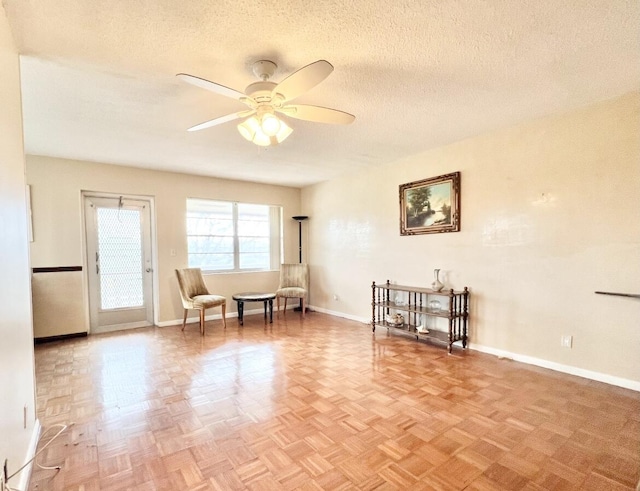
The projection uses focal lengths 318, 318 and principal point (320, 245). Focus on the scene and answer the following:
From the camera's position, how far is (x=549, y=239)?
122 inches

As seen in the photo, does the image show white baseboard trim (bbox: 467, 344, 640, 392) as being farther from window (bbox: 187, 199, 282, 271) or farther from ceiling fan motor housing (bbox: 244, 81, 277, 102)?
window (bbox: 187, 199, 282, 271)

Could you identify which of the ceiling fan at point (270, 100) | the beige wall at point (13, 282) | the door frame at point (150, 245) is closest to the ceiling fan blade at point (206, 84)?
the ceiling fan at point (270, 100)

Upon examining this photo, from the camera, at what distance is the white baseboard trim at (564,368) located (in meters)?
2.67

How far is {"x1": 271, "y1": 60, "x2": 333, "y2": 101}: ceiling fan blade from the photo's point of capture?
1.70 m

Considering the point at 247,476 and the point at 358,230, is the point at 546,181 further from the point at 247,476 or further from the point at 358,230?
the point at 247,476

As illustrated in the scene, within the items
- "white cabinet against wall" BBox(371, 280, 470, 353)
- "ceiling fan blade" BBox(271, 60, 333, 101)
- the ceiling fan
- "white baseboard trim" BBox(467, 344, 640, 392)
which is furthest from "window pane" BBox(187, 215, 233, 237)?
"white baseboard trim" BBox(467, 344, 640, 392)

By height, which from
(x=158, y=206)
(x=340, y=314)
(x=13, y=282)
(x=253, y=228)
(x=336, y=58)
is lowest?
(x=340, y=314)

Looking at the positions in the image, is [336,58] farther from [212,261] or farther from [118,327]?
[118,327]

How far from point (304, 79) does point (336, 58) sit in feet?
1.39

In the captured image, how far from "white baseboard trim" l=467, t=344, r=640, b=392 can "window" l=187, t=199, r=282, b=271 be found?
4019 mm

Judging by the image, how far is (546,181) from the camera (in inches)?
122

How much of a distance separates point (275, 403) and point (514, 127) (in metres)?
3.53

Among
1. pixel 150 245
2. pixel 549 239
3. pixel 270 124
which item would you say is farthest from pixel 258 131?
pixel 150 245

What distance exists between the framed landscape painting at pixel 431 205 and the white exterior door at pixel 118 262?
3.98 meters
